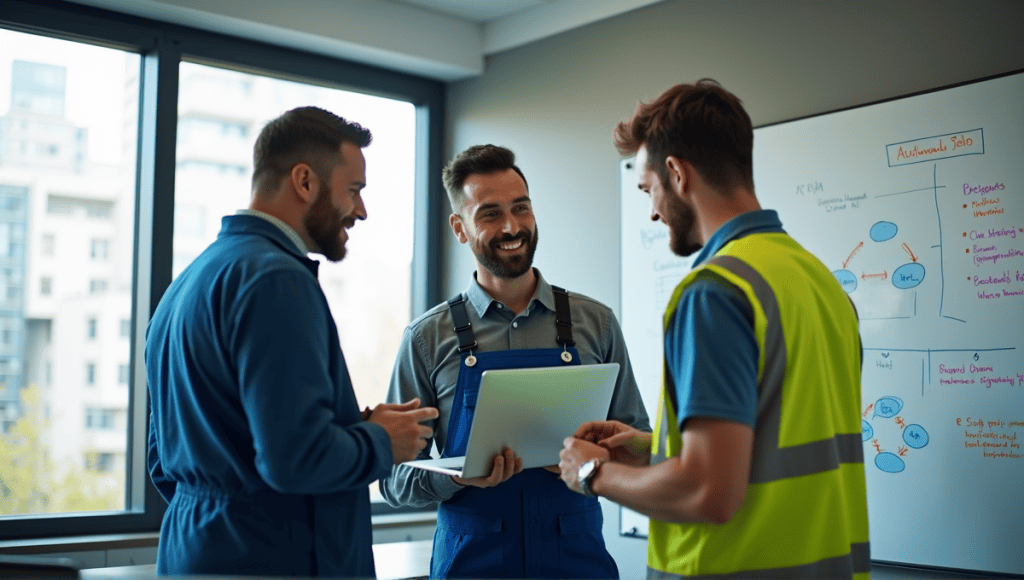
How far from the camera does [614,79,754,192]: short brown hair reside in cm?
134

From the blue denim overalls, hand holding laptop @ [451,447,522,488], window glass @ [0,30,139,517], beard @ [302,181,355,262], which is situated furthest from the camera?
window glass @ [0,30,139,517]

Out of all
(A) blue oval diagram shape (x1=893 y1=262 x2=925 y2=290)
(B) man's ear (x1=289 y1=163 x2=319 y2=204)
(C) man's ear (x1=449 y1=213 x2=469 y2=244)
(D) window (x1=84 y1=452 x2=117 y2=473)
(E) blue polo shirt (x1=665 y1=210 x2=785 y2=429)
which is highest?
(C) man's ear (x1=449 y1=213 x2=469 y2=244)

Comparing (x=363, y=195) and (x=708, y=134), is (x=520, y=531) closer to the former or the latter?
(x=708, y=134)

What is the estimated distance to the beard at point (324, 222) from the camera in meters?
1.65

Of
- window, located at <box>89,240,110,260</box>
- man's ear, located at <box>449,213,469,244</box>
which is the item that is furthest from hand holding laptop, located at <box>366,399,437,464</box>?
window, located at <box>89,240,110,260</box>

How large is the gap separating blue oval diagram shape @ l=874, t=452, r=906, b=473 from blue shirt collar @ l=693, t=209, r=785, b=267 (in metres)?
1.58

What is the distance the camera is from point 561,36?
12.4ft

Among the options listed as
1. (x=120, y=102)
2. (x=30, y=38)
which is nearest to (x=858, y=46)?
(x=120, y=102)

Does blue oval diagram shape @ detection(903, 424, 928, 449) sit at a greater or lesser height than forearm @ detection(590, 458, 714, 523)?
lesser

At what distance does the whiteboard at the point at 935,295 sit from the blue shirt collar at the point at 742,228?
1.44 meters

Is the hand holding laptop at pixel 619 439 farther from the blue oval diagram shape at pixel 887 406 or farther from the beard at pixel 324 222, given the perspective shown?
the blue oval diagram shape at pixel 887 406

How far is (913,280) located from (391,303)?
2.33m

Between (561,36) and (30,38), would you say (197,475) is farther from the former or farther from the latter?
(561,36)

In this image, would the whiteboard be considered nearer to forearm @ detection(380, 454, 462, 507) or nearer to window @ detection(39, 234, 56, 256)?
forearm @ detection(380, 454, 462, 507)
